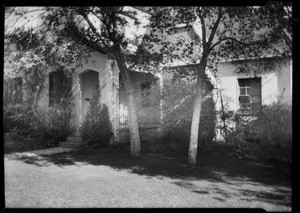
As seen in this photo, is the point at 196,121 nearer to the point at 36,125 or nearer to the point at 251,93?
the point at 251,93

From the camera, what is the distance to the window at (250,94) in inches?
125

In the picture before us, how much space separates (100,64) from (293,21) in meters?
2.45

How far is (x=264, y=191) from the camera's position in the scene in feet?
9.86

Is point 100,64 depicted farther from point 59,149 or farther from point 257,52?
point 257,52

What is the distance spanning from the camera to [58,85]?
3.31 meters

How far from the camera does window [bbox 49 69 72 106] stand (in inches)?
130

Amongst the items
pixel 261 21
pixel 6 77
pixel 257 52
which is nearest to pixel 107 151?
pixel 6 77

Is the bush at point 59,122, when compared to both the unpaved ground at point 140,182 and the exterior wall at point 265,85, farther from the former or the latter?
the exterior wall at point 265,85

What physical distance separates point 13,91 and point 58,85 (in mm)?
545

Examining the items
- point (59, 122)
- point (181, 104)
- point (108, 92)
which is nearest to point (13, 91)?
point (59, 122)

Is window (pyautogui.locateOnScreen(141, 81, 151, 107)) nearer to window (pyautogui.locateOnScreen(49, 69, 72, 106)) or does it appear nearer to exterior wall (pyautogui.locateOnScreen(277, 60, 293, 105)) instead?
window (pyautogui.locateOnScreen(49, 69, 72, 106))

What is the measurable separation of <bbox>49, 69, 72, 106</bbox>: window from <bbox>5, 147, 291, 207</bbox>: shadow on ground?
764mm

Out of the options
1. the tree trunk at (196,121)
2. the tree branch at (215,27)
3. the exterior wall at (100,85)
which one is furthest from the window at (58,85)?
the tree branch at (215,27)

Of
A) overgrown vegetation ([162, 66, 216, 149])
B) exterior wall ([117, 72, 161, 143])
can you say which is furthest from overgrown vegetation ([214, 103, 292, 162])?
exterior wall ([117, 72, 161, 143])
